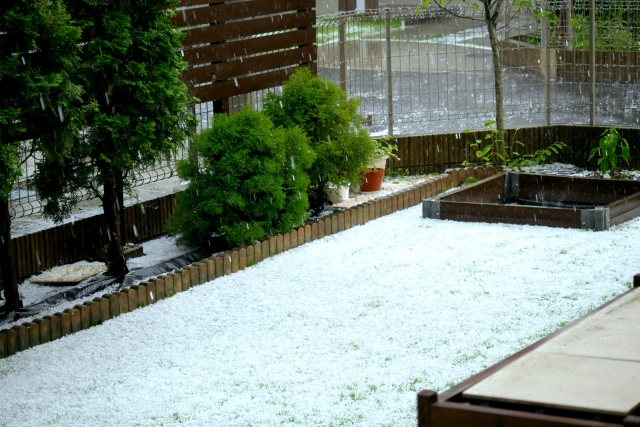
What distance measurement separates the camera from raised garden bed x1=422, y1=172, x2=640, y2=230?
33.6ft

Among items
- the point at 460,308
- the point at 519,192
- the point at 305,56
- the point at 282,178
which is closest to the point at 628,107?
the point at 519,192

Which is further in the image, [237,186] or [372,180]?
[372,180]

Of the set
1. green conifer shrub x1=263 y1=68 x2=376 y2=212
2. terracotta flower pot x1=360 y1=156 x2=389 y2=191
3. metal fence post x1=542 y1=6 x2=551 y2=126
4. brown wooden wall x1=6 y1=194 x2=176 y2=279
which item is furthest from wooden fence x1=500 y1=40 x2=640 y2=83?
brown wooden wall x1=6 y1=194 x2=176 y2=279

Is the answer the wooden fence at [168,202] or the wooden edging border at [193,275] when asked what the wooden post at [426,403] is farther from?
the wooden fence at [168,202]

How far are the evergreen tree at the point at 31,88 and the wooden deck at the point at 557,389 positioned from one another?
404cm

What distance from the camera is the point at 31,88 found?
280 inches

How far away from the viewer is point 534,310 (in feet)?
24.8

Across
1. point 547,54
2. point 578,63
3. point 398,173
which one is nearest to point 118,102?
point 398,173

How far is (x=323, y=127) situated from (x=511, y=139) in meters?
4.03

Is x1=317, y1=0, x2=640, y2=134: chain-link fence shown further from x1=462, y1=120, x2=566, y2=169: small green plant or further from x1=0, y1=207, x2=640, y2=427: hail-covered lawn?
x1=0, y1=207, x2=640, y2=427: hail-covered lawn

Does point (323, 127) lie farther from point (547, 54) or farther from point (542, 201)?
point (547, 54)

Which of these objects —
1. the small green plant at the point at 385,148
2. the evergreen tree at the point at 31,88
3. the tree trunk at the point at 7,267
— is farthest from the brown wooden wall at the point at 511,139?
the tree trunk at the point at 7,267

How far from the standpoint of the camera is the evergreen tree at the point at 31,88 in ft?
23.1

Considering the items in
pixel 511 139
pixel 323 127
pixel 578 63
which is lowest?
pixel 511 139
